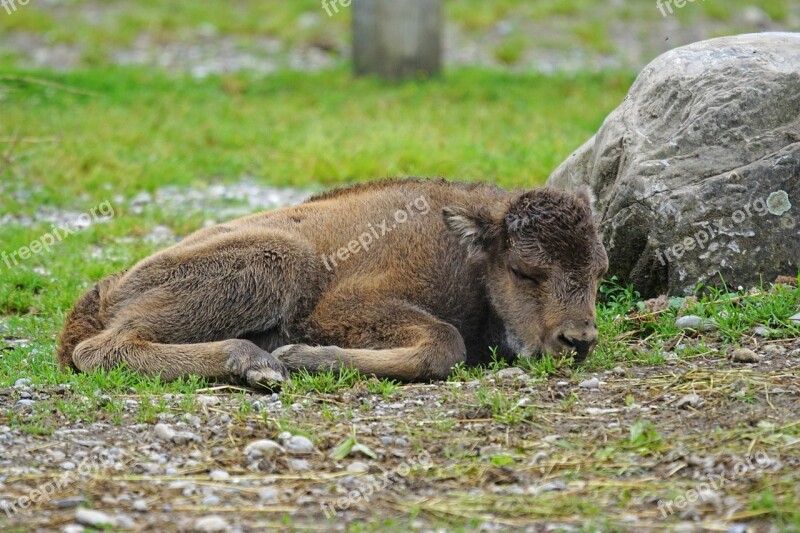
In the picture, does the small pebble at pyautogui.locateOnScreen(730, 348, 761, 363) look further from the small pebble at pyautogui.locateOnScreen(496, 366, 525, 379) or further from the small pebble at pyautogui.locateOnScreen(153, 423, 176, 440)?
the small pebble at pyautogui.locateOnScreen(153, 423, 176, 440)

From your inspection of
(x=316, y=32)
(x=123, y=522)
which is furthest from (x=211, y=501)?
(x=316, y=32)

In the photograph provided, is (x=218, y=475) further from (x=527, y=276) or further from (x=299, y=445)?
(x=527, y=276)

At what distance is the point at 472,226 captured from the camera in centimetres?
808

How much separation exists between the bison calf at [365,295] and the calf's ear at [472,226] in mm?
11

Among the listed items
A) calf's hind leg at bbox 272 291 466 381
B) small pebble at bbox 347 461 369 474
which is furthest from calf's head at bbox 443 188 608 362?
small pebble at bbox 347 461 369 474

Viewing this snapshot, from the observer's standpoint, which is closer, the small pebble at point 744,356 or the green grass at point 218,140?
the small pebble at point 744,356

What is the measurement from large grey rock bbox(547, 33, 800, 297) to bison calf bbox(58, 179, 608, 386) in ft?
2.73

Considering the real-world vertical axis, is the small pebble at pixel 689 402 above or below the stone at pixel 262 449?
below

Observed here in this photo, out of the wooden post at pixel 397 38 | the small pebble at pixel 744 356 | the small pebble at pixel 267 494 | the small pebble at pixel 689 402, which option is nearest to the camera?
the small pebble at pixel 267 494

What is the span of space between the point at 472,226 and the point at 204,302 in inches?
82.0

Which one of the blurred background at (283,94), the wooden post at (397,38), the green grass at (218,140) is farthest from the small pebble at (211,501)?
the wooden post at (397,38)

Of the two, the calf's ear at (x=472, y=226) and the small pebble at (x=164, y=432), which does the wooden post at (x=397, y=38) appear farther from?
the small pebble at (x=164, y=432)

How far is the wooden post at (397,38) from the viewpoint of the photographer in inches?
770

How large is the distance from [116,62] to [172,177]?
7.97 m
